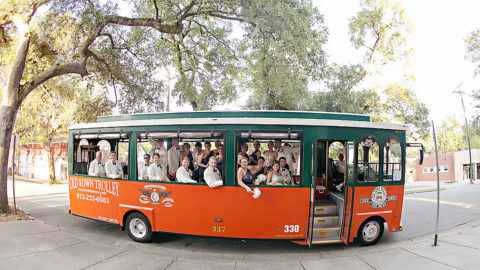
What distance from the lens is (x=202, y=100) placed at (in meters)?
15.9

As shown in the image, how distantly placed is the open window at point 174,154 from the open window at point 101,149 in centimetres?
51

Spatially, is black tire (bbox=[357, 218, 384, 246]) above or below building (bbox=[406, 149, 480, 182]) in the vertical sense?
above

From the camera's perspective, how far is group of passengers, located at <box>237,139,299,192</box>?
5.62 meters

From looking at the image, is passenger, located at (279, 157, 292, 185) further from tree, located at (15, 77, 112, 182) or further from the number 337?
tree, located at (15, 77, 112, 182)

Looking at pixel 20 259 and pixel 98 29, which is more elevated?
pixel 98 29

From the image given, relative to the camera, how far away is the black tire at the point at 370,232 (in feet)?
20.1

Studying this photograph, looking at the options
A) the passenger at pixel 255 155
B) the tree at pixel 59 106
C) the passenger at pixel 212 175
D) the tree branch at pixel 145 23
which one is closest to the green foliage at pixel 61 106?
the tree at pixel 59 106

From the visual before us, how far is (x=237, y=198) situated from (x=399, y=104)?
17312 mm

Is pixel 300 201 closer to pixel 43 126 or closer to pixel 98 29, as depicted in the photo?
pixel 98 29

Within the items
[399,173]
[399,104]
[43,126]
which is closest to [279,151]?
[399,173]

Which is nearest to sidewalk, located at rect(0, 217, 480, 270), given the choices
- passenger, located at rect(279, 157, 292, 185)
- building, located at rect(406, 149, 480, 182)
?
passenger, located at rect(279, 157, 292, 185)

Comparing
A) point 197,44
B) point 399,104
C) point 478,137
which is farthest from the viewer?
point 478,137

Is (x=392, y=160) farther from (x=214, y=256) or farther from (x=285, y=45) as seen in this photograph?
(x=285, y=45)

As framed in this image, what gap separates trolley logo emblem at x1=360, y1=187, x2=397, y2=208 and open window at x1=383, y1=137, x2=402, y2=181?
295mm
